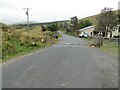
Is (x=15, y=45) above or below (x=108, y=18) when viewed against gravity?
below

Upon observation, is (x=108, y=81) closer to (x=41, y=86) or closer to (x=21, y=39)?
(x=41, y=86)

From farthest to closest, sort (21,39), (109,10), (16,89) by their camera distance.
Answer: (109,10) < (21,39) < (16,89)

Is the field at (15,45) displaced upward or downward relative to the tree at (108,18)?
downward

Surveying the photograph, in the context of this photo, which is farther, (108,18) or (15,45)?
(108,18)

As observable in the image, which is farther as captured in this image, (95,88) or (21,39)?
(21,39)

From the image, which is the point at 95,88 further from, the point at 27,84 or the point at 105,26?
the point at 105,26

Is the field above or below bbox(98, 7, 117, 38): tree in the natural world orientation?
below

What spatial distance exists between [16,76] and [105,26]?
69.1 m

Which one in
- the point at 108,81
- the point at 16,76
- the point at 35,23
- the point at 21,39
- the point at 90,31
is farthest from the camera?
the point at 35,23

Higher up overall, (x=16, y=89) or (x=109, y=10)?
(x=109, y=10)

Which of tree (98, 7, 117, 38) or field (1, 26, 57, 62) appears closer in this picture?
field (1, 26, 57, 62)

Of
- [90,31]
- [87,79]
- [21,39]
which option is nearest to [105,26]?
[90,31]

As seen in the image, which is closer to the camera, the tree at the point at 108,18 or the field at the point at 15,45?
the field at the point at 15,45

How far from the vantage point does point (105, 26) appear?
255 ft
